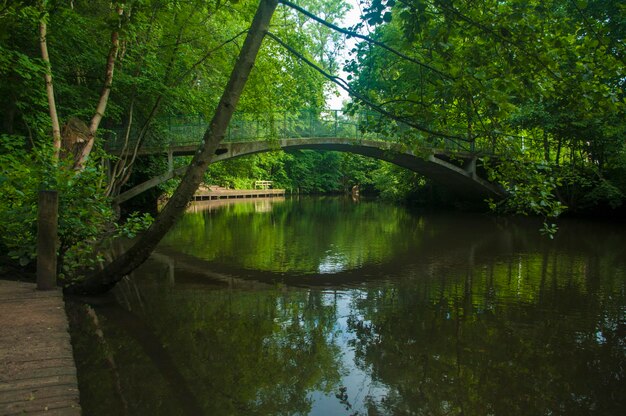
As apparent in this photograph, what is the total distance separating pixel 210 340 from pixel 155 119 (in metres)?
12.3

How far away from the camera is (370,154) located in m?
22.4

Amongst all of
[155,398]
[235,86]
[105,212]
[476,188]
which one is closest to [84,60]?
[105,212]

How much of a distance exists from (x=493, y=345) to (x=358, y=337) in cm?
132

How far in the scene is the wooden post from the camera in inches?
178

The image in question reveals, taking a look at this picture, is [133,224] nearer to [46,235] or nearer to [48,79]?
[46,235]

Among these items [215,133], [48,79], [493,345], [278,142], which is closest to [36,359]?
[215,133]

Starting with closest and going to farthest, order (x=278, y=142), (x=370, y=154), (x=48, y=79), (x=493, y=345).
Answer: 1. (x=493, y=345)
2. (x=48, y=79)
3. (x=278, y=142)
4. (x=370, y=154)

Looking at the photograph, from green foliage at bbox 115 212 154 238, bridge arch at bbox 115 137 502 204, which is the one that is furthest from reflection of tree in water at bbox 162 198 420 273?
green foliage at bbox 115 212 154 238

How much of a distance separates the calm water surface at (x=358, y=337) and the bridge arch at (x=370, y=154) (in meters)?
7.39

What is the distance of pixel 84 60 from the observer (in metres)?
11.0

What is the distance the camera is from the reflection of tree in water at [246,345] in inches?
137

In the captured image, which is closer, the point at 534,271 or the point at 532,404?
Answer: the point at 532,404

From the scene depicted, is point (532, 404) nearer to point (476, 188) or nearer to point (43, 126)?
point (43, 126)

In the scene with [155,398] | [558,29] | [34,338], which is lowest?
[155,398]
